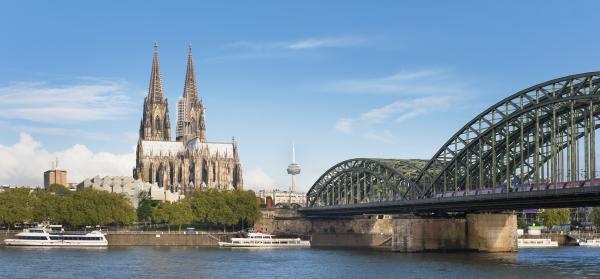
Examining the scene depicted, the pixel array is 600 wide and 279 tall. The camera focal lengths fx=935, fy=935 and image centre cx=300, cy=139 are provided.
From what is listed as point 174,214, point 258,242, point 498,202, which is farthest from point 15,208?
point 498,202

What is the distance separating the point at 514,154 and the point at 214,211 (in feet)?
237

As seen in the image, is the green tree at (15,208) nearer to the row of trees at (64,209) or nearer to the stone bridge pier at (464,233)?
the row of trees at (64,209)

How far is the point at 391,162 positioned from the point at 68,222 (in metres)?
Answer: 56.5

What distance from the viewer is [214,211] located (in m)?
173

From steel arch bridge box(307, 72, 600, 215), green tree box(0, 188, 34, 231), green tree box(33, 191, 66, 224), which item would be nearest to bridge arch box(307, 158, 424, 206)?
steel arch bridge box(307, 72, 600, 215)

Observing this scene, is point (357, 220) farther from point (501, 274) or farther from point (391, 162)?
point (501, 274)

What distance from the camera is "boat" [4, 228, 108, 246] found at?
14262 centimetres

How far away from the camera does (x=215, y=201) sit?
573ft

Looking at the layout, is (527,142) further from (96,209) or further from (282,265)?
(96,209)

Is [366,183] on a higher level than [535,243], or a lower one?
higher

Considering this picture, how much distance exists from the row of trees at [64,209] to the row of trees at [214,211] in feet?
41.3

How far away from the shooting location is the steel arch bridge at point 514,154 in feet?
317

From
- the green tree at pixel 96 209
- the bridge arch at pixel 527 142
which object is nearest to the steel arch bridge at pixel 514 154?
the bridge arch at pixel 527 142

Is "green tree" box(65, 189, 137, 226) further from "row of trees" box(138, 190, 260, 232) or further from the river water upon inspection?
the river water
